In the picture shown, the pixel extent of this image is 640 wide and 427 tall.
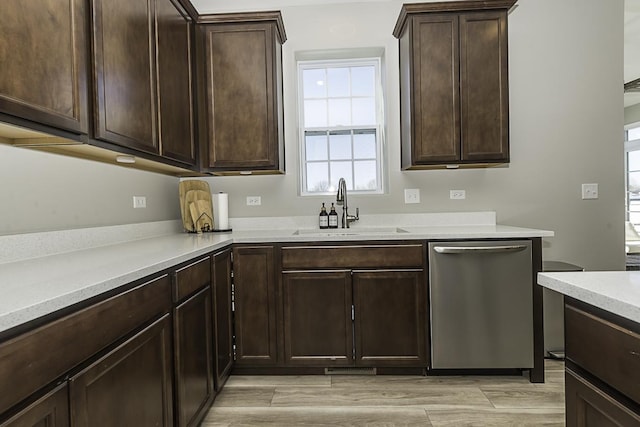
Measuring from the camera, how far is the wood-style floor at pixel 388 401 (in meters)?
1.97

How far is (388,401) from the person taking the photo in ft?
7.06

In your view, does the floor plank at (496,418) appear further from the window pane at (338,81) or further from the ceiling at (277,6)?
the ceiling at (277,6)

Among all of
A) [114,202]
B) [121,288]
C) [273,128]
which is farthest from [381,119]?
[121,288]

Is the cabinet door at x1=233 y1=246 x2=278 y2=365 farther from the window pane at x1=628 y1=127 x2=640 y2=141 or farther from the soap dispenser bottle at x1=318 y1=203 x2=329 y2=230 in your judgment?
the window pane at x1=628 y1=127 x2=640 y2=141

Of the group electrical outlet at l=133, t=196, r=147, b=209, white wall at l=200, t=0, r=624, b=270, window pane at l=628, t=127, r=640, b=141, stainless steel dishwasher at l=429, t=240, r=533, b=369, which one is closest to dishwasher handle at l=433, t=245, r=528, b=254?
stainless steel dishwasher at l=429, t=240, r=533, b=369

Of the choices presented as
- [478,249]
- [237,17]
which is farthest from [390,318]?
[237,17]

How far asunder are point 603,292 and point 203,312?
5.49 feet

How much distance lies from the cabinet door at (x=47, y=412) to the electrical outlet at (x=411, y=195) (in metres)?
2.55

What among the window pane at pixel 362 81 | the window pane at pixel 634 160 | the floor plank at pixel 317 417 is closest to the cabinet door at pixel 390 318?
the floor plank at pixel 317 417

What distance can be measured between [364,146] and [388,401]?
196 centimetres

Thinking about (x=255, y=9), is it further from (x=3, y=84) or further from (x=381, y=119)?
(x=3, y=84)

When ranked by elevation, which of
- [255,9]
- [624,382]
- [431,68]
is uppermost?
[255,9]

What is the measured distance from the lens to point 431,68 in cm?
264

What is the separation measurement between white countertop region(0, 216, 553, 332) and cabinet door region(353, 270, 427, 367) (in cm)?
27
